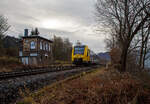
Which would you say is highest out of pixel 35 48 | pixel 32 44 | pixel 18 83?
pixel 32 44

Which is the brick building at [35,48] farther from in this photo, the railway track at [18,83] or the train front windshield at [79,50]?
the railway track at [18,83]

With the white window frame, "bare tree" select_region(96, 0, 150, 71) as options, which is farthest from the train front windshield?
the white window frame

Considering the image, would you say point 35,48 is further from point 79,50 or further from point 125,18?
point 125,18

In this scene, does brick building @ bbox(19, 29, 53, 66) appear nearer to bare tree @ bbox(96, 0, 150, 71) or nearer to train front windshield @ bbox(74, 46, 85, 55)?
train front windshield @ bbox(74, 46, 85, 55)

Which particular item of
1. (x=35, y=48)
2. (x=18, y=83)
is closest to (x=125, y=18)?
(x=18, y=83)

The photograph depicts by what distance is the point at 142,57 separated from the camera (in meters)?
12.5

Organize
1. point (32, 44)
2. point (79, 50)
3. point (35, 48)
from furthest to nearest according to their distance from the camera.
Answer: point (32, 44) → point (35, 48) → point (79, 50)

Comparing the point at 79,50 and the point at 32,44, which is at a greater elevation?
the point at 32,44

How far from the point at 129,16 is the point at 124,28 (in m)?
1.23

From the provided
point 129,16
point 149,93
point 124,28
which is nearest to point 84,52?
point 124,28

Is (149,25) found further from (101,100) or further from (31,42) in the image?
(31,42)

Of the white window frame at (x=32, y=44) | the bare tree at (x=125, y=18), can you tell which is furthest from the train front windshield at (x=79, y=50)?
the white window frame at (x=32, y=44)

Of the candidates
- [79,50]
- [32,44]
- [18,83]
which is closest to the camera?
[18,83]

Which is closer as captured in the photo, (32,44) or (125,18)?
(125,18)
